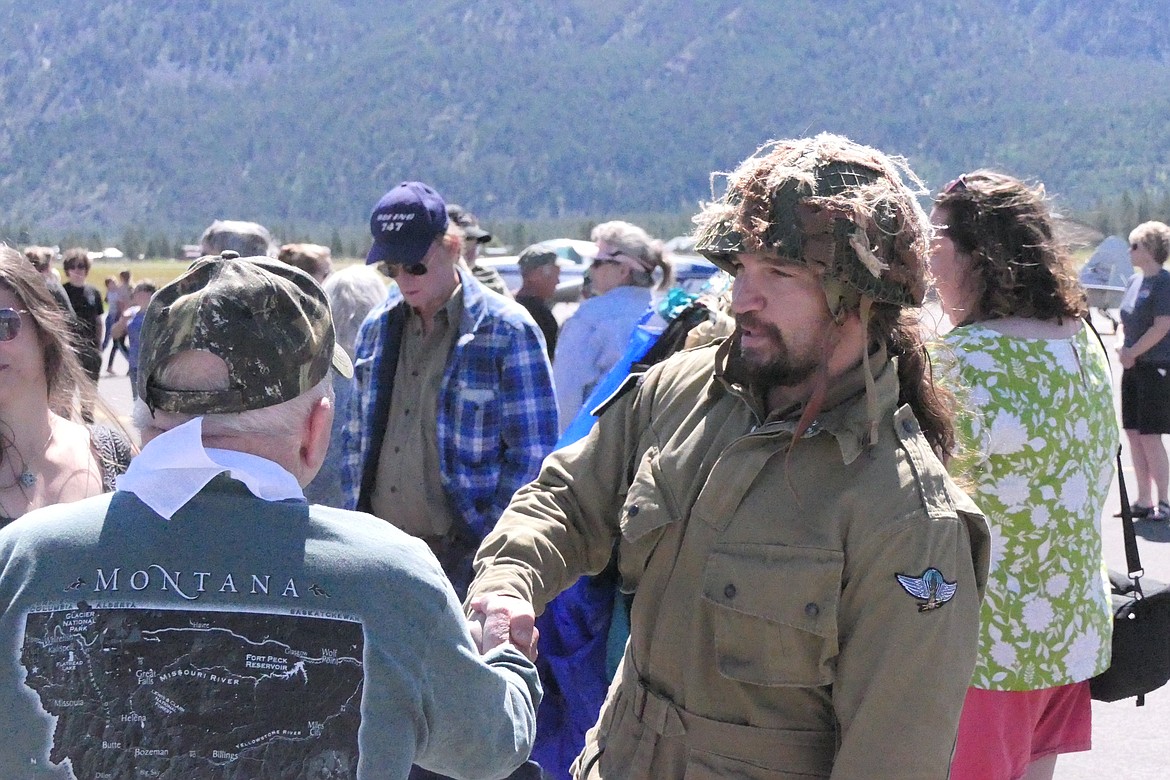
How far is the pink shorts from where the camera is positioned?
3.18m

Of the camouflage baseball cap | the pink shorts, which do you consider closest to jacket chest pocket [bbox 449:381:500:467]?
the pink shorts

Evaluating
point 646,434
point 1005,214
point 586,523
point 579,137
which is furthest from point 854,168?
point 579,137

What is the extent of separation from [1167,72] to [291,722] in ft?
689

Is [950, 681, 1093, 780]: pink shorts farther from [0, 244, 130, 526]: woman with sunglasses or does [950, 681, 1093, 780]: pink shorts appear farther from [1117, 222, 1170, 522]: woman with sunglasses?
[1117, 222, 1170, 522]: woman with sunglasses

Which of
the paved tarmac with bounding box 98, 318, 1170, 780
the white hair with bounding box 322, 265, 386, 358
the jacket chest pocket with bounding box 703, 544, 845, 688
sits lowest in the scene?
the paved tarmac with bounding box 98, 318, 1170, 780

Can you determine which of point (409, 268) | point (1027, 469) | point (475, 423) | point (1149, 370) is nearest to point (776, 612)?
point (1027, 469)

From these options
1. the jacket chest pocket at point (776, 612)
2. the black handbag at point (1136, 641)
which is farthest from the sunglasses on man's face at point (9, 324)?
the black handbag at point (1136, 641)

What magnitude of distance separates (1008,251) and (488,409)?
188 centimetres

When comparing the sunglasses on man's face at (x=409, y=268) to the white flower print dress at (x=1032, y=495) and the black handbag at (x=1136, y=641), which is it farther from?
the black handbag at (x=1136, y=641)

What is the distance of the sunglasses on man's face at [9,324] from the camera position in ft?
10.6

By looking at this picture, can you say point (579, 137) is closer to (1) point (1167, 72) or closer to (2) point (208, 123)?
(2) point (208, 123)

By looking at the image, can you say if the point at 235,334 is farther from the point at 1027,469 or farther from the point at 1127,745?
the point at 1127,745

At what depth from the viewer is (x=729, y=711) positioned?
230 cm

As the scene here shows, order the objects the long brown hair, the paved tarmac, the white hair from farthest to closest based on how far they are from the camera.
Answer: the white hair < the paved tarmac < the long brown hair
